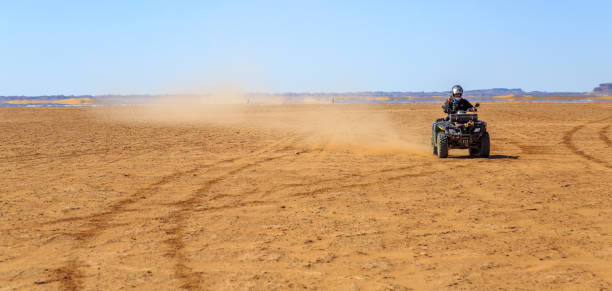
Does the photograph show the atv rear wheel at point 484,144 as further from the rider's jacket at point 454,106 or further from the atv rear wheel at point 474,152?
the rider's jacket at point 454,106

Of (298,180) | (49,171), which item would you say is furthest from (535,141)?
(49,171)

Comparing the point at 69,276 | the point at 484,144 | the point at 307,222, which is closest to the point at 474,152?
the point at 484,144

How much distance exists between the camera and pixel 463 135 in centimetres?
1506

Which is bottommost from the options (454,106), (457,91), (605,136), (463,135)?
(605,136)

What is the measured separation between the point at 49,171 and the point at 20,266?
7.39 meters

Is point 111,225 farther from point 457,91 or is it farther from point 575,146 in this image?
point 575,146

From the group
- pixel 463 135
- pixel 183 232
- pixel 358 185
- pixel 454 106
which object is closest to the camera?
pixel 183 232

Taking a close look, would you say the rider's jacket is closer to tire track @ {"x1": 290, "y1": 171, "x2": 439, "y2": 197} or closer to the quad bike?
the quad bike

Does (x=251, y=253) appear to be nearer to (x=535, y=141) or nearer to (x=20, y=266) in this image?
(x=20, y=266)

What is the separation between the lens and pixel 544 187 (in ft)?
34.9

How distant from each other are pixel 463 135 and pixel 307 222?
804cm

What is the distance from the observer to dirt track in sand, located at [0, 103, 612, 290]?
583 centimetres

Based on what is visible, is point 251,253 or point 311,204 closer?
point 251,253

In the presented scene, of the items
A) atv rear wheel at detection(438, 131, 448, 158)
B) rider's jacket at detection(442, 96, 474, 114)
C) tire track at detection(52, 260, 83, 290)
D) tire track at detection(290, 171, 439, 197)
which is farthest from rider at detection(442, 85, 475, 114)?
tire track at detection(52, 260, 83, 290)
